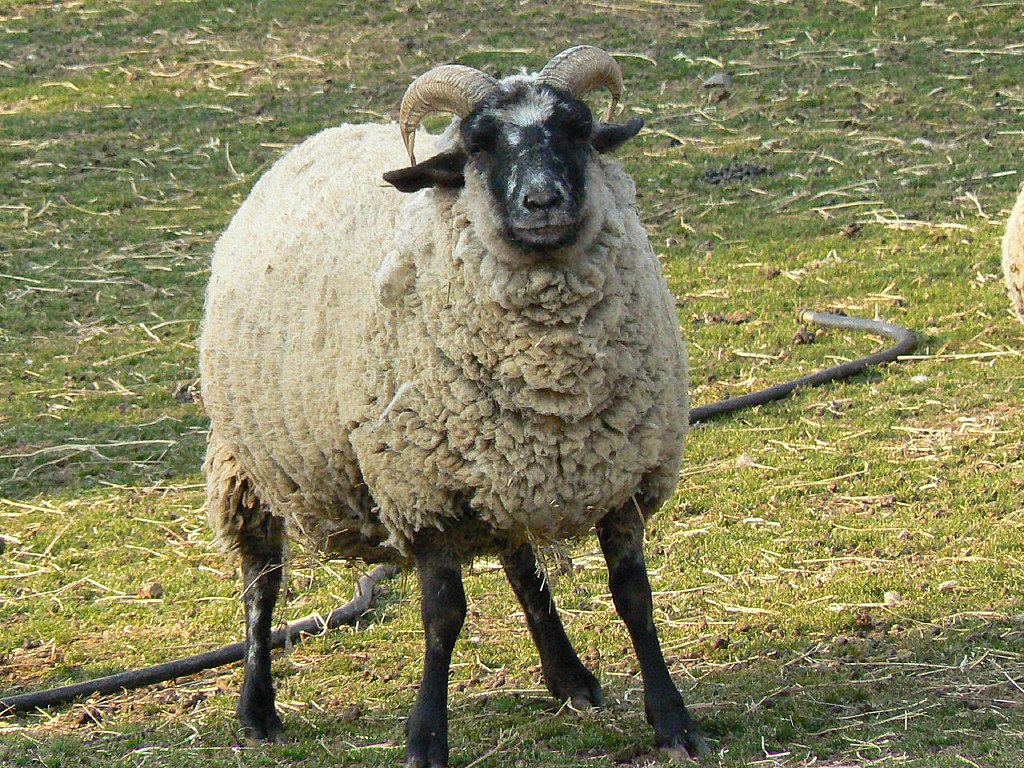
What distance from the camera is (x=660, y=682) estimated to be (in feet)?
17.8

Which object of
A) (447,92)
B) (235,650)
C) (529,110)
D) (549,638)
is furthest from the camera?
(235,650)

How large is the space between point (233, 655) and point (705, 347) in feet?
14.4

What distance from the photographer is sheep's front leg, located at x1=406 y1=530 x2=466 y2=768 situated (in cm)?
541

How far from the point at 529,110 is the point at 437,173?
417 mm

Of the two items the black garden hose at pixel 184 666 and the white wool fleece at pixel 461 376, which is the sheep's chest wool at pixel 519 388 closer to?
the white wool fleece at pixel 461 376

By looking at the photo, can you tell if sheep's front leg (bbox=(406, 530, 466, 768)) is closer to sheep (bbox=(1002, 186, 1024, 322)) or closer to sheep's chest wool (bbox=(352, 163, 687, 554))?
sheep's chest wool (bbox=(352, 163, 687, 554))

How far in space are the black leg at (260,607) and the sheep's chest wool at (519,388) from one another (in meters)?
1.25

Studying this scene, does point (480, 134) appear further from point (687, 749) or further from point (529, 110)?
point (687, 749)

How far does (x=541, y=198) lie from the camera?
5.12 m

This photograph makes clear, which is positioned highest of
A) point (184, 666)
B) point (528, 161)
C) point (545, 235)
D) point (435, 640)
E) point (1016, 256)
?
point (528, 161)

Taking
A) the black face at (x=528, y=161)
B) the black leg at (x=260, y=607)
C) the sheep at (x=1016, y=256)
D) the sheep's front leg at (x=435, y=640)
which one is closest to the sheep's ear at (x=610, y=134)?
the black face at (x=528, y=161)

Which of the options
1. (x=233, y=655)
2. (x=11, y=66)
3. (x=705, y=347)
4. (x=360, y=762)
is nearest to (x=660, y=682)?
(x=360, y=762)

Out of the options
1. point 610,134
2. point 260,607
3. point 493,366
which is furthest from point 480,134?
point 260,607

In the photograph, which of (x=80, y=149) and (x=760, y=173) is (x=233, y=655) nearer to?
(x=760, y=173)
